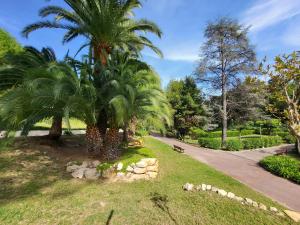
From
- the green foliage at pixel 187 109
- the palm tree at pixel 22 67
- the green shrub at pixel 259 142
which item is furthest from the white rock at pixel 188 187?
the green foliage at pixel 187 109

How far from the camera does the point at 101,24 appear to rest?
12.1m

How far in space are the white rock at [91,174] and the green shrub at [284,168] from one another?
8.77m

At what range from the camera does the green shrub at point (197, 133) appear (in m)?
28.0

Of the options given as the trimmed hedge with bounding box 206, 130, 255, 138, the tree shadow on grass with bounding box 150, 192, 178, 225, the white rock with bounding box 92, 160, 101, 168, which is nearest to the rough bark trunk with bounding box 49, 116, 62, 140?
the white rock with bounding box 92, 160, 101, 168

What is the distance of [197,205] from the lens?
25.1ft

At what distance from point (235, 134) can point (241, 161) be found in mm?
19298

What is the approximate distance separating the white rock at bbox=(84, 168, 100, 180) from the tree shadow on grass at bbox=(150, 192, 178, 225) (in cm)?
279

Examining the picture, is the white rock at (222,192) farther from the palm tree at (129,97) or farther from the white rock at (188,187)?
the palm tree at (129,97)

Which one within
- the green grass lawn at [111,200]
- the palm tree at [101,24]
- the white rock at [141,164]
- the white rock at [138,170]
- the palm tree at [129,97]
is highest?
the palm tree at [101,24]

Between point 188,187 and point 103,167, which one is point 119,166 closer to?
point 103,167

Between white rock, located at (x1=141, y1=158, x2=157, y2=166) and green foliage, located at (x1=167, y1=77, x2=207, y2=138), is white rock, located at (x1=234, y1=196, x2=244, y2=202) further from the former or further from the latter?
green foliage, located at (x1=167, y1=77, x2=207, y2=138)

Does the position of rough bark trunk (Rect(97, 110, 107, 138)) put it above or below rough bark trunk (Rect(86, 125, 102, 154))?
above

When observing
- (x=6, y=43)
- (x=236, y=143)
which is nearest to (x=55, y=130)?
(x=236, y=143)

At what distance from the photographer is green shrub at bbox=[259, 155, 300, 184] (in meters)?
11.4
